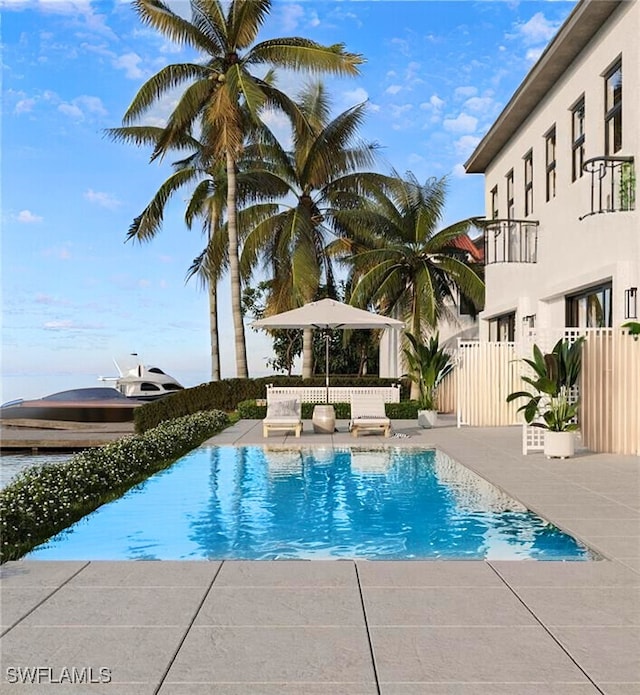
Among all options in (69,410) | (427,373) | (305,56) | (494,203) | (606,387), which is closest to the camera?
(606,387)

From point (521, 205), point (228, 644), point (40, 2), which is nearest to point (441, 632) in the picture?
point (228, 644)

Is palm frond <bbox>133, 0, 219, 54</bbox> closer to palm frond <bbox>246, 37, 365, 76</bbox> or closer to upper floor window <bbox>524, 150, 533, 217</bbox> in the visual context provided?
palm frond <bbox>246, 37, 365, 76</bbox>

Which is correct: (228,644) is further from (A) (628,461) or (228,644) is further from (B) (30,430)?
(B) (30,430)

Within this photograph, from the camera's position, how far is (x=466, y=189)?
26859 millimetres

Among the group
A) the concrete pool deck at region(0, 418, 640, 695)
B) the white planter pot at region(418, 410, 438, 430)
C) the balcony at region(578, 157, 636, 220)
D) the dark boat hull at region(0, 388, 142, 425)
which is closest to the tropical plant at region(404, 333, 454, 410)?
the white planter pot at region(418, 410, 438, 430)

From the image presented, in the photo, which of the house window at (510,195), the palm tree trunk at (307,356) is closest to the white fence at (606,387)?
the house window at (510,195)

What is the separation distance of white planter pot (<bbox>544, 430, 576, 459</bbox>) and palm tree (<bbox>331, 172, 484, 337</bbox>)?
11865 mm

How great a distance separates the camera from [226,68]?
79.8ft

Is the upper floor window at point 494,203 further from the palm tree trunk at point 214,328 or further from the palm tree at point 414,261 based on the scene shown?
the palm tree trunk at point 214,328

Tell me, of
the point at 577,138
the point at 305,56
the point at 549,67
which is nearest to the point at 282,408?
the point at 577,138

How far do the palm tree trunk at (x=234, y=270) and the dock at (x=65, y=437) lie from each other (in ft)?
13.1

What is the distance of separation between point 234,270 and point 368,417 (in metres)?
9.65

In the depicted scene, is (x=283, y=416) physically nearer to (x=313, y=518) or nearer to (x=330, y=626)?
(x=313, y=518)

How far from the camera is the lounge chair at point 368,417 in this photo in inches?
623
